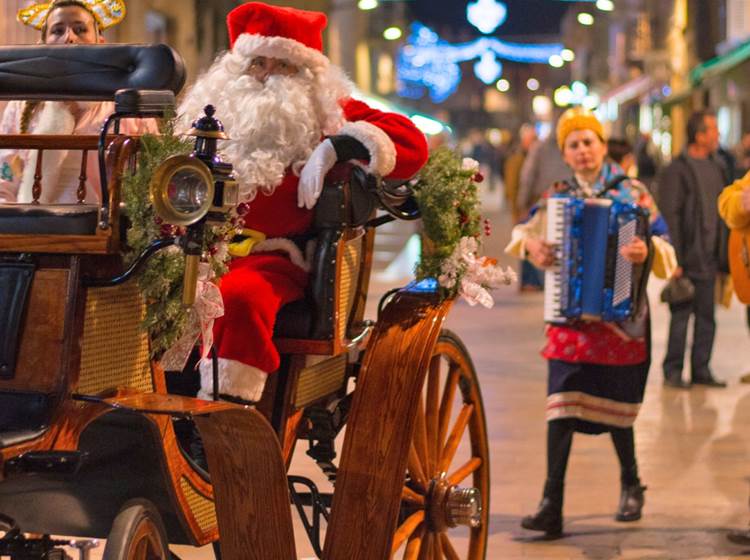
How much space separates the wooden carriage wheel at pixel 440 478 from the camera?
15.4 feet

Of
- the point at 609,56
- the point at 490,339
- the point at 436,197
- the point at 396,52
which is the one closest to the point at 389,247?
the point at 490,339

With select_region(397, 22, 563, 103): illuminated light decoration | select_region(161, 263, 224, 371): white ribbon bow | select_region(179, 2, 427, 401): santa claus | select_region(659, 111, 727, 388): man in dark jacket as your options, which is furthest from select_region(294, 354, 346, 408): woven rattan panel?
select_region(397, 22, 563, 103): illuminated light decoration

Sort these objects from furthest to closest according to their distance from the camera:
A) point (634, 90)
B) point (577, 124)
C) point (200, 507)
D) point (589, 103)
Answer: point (634, 90), point (589, 103), point (577, 124), point (200, 507)

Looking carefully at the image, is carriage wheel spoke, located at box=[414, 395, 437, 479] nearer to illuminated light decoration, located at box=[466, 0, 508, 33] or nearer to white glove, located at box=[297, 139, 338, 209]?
white glove, located at box=[297, 139, 338, 209]

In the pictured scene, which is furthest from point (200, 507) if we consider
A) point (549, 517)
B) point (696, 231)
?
point (696, 231)

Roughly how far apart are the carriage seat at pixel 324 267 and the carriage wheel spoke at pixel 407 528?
26.6 inches

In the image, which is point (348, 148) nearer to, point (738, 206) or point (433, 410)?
point (433, 410)

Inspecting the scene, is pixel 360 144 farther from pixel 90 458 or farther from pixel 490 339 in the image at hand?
pixel 490 339

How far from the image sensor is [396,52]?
190 feet

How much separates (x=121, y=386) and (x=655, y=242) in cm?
351

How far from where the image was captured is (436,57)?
58.2 meters

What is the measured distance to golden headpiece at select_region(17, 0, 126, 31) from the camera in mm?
5117

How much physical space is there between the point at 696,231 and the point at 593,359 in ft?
13.3

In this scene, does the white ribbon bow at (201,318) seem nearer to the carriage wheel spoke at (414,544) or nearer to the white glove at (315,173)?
the white glove at (315,173)
